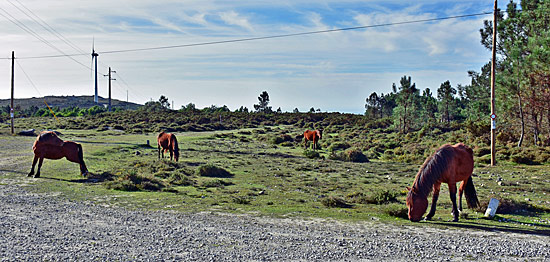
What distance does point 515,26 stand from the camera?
30.8 metres

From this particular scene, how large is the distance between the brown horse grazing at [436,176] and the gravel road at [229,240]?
660mm

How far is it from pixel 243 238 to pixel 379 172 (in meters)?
15.1

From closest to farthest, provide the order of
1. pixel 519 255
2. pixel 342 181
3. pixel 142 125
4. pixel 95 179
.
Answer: pixel 519 255 → pixel 95 179 → pixel 342 181 → pixel 142 125

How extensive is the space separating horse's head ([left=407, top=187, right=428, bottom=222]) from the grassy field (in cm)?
40

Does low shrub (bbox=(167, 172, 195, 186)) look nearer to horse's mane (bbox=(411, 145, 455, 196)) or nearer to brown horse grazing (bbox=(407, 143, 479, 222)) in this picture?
brown horse grazing (bbox=(407, 143, 479, 222))

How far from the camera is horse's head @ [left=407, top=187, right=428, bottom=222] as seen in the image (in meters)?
10.3

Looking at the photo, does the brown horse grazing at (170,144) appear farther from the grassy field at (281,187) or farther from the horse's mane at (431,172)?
the horse's mane at (431,172)

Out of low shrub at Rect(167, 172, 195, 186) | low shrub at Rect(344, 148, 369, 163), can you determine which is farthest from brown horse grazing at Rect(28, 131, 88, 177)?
low shrub at Rect(344, 148, 369, 163)

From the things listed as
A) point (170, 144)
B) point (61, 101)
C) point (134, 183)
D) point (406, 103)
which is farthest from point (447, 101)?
point (61, 101)

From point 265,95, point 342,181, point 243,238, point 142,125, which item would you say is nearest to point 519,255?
point 243,238

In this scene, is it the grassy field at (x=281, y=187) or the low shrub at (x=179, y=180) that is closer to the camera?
the grassy field at (x=281, y=187)

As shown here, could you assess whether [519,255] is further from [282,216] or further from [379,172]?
[379,172]

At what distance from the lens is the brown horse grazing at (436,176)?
10.3 meters

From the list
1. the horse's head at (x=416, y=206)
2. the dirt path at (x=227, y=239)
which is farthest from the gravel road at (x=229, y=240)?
the horse's head at (x=416, y=206)
